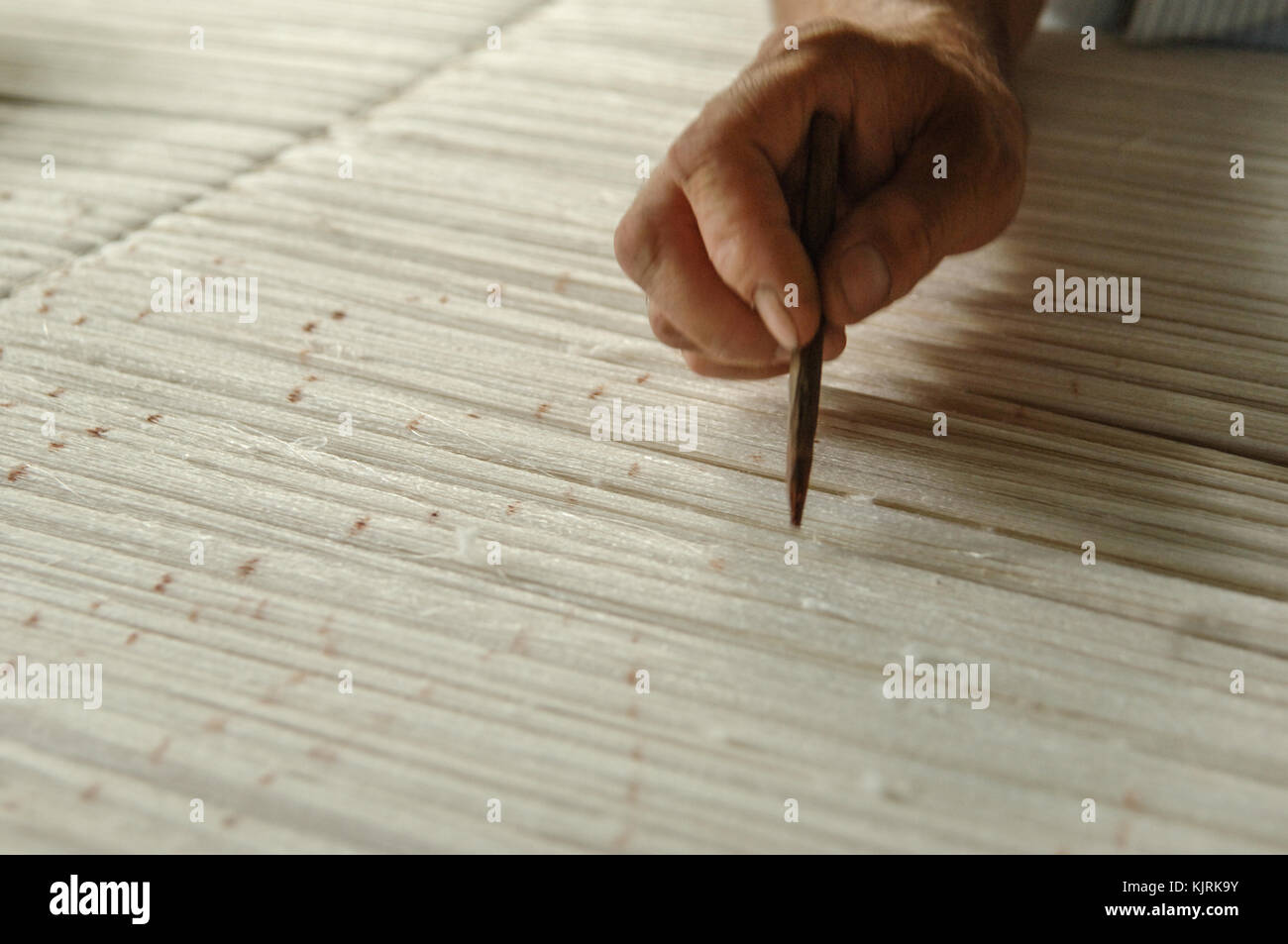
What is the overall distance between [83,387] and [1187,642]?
1.99ft

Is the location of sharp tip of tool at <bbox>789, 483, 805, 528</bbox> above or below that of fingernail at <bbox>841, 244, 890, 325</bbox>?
below

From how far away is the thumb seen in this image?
63 cm

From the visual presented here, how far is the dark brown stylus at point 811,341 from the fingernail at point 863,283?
19 millimetres

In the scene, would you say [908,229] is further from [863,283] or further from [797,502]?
[797,502]

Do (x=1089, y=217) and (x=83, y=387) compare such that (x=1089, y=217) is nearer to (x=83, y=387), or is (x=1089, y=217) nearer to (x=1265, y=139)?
(x=1265, y=139)

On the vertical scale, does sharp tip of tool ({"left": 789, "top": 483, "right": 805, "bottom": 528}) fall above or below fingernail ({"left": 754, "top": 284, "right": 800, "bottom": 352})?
below

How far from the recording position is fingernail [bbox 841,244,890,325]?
63 cm

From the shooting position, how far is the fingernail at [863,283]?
2.07ft

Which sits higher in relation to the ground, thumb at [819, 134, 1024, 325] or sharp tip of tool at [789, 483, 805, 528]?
thumb at [819, 134, 1024, 325]

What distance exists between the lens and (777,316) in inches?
23.8

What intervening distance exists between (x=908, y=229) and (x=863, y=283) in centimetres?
6

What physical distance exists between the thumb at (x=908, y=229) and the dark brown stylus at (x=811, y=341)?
13mm

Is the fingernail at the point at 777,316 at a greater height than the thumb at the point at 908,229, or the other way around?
the thumb at the point at 908,229

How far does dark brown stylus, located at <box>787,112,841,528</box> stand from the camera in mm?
603
